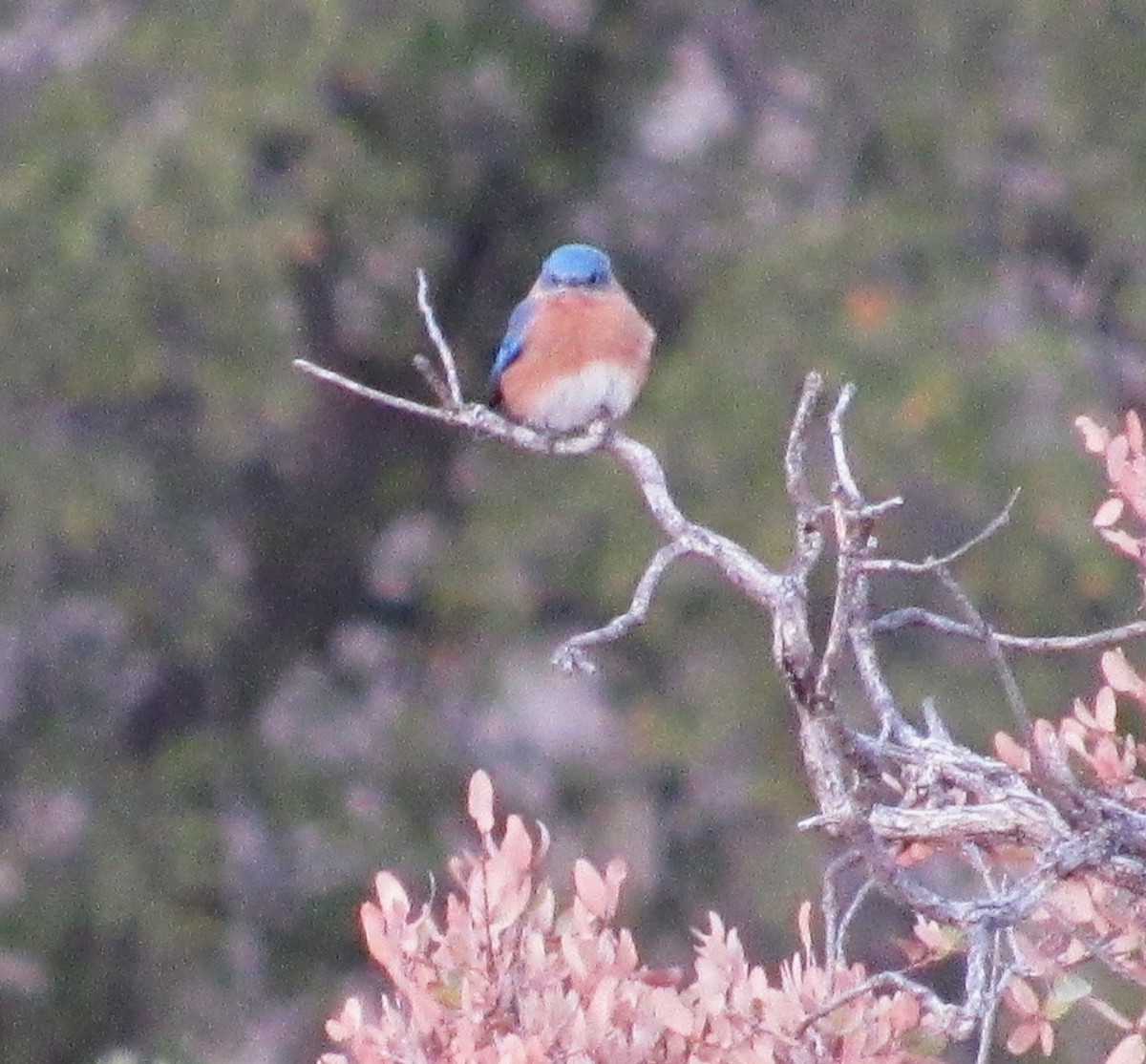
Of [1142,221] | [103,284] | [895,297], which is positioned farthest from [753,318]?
[103,284]

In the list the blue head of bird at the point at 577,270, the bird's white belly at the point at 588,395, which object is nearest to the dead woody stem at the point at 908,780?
the bird's white belly at the point at 588,395

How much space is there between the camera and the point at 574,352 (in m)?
5.17

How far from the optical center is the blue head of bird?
5.36 meters

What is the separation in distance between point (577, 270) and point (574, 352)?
266mm

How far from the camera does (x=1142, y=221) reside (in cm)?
701

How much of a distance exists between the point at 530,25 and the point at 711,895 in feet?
8.82

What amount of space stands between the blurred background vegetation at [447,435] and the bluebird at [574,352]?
1.48 meters

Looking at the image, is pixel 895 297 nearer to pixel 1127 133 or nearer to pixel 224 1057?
pixel 1127 133

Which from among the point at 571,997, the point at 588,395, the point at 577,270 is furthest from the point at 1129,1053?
the point at 577,270

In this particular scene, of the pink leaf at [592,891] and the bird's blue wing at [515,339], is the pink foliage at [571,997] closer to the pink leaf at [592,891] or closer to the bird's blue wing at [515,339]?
the pink leaf at [592,891]

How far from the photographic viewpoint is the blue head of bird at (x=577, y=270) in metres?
5.36

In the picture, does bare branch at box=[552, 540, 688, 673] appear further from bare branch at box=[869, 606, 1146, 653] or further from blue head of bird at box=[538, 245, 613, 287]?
blue head of bird at box=[538, 245, 613, 287]

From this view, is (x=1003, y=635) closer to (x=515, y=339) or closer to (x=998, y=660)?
(x=998, y=660)

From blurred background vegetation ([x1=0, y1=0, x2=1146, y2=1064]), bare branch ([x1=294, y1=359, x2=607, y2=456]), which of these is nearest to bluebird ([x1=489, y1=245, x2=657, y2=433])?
blurred background vegetation ([x1=0, y1=0, x2=1146, y2=1064])
